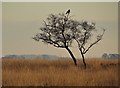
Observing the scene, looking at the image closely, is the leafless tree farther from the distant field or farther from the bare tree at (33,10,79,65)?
the distant field

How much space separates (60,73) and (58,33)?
452 millimetres

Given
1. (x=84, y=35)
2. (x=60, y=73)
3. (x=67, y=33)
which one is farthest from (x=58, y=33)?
(x=60, y=73)

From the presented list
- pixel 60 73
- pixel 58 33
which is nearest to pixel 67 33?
pixel 58 33

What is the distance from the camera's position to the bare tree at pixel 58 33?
213 inches

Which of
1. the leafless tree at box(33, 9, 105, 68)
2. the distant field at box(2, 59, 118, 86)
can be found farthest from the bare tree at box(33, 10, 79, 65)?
the distant field at box(2, 59, 118, 86)

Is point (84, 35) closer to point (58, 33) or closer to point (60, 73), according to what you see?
point (58, 33)

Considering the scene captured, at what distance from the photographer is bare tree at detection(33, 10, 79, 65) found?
5422 millimetres

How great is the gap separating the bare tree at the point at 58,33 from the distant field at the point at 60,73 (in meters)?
0.15

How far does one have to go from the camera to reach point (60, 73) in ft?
17.9

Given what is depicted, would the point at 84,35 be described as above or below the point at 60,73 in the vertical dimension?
above

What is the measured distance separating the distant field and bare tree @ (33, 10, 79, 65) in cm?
15

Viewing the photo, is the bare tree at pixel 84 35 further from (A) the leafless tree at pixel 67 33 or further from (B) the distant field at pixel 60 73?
(B) the distant field at pixel 60 73

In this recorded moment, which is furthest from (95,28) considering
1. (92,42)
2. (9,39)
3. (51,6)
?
Answer: (9,39)

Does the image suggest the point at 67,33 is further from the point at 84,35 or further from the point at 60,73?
the point at 60,73
